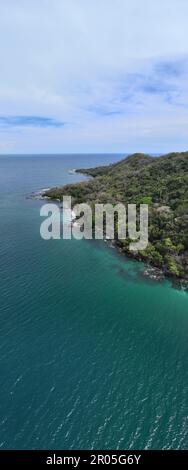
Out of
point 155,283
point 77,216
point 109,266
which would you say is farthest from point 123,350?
point 77,216

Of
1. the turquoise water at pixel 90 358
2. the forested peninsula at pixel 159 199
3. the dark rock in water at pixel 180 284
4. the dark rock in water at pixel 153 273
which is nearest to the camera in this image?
the turquoise water at pixel 90 358

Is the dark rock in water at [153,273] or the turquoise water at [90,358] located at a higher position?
the dark rock in water at [153,273]

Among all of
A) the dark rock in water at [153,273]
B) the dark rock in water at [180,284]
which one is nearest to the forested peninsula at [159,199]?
the dark rock in water at [180,284]

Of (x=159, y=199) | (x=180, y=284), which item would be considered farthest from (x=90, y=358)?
(x=159, y=199)

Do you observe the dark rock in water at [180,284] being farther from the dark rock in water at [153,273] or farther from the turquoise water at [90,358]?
the dark rock in water at [153,273]

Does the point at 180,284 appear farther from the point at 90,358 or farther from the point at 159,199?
the point at 159,199

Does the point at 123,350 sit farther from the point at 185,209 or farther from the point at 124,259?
the point at 185,209

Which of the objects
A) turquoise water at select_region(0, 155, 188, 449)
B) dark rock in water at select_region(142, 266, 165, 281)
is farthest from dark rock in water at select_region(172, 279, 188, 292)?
dark rock in water at select_region(142, 266, 165, 281)

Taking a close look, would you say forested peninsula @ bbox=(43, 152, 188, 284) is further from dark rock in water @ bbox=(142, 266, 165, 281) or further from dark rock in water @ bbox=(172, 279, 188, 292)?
dark rock in water @ bbox=(142, 266, 165, 281)
